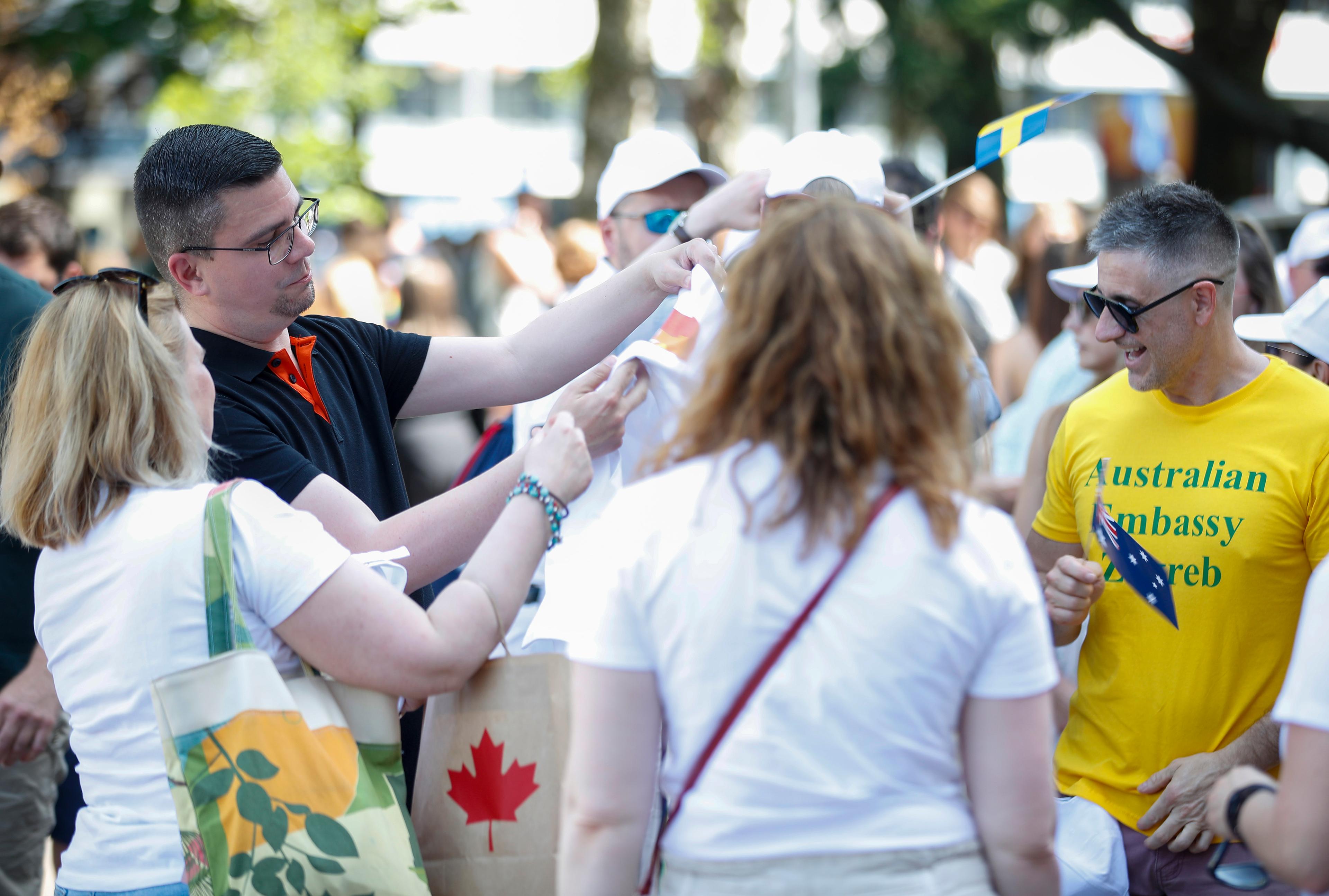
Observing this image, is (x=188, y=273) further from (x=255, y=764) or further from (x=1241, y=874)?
(x=1241, y=874)

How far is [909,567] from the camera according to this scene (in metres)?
1.67

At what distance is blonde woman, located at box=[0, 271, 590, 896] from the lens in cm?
204

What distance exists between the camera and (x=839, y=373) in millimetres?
1687

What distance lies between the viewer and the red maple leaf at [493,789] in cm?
223

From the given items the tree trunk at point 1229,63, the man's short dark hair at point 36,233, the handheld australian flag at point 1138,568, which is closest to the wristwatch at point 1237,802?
the handheld australian flag at point 1138,568

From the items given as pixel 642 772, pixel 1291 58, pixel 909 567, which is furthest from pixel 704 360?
pixel 1291 58

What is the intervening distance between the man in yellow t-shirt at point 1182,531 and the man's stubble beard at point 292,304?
177cm

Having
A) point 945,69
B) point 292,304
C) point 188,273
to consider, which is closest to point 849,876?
point 292,304

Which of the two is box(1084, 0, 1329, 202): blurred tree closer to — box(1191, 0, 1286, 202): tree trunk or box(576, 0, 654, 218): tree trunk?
box(1191, 0, 1286, 202): tree trunk

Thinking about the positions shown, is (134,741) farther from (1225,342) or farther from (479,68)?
(479,68)

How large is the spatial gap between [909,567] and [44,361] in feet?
5.14

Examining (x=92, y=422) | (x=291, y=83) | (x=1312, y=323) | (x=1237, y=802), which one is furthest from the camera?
(x=291, y=83)

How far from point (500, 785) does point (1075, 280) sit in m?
2.48

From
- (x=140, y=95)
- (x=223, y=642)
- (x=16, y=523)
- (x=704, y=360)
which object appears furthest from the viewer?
(x=140, y=95)
